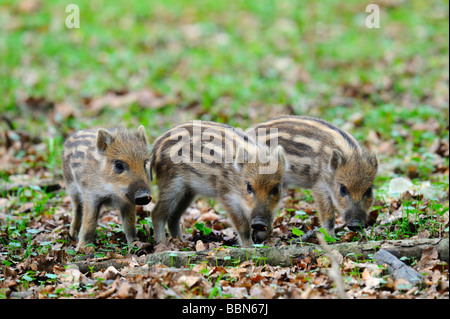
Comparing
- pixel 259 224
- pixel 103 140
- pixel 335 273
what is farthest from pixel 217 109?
pixel 335 273

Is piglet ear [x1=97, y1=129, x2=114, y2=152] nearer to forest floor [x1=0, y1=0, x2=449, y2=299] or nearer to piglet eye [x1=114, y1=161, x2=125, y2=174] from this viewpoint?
piglet eye [x1=114, y1=161, x2=125, y2=174]

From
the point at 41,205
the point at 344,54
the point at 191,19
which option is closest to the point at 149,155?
the point at 41,205

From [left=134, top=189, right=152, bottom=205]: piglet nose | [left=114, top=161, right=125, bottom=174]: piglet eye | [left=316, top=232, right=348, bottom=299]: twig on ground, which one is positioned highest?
[left=114, top=161, right=125, bottom=174]: piglet eye

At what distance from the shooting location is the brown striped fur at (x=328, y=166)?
6430 mm

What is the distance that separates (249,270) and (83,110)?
24.2 feet

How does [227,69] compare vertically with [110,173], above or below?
above

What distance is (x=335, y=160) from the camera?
257 inches

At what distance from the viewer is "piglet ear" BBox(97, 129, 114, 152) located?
6.30 metres

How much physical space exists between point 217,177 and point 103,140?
4.27 feet

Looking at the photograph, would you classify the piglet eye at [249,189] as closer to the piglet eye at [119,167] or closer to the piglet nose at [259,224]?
the piglet nose at [259,224]

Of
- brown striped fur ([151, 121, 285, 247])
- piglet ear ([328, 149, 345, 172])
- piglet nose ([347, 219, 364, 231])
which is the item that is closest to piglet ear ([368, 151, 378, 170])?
piglet ear ([328, 149, 345, 172])

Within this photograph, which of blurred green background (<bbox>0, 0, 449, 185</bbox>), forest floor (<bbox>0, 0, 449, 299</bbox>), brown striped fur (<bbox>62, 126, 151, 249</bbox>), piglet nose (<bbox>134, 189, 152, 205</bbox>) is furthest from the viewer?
blurred green background (<bbox>0, 0, 449, 185</bbox>)

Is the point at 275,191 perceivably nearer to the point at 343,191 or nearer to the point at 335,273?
the point at 343,191
